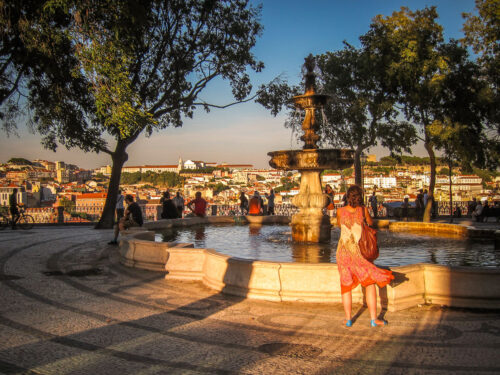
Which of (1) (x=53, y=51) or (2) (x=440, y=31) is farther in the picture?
(2) (x=440, y=31)

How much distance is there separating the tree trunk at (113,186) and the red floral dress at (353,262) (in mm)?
14219

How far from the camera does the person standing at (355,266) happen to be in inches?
198

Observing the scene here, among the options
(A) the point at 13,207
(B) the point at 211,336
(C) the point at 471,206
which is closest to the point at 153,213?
(A) the point at 13,207

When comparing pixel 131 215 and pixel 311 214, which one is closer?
pixel 311 214

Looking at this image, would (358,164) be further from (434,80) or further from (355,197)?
(355,197)

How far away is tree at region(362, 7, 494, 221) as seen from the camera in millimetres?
18578

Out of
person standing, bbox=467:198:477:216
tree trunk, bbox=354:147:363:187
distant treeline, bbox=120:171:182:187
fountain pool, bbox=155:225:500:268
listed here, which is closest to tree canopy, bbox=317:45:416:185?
tree trunk, bbox=354:147:363:187

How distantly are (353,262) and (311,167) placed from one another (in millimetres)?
5383

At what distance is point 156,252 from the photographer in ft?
27.3

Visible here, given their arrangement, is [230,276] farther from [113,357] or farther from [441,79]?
[441,79]

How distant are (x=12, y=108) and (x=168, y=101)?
20.8ft

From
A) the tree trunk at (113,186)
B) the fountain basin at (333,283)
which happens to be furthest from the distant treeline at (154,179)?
the fountain basin at (333,283)

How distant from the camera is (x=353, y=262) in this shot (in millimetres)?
5145

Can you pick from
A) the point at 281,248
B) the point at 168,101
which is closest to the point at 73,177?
the point at 168,101
